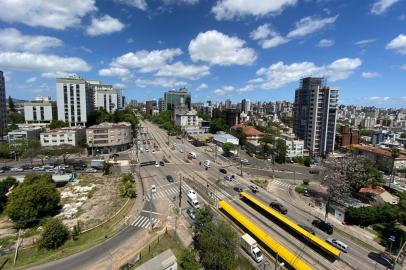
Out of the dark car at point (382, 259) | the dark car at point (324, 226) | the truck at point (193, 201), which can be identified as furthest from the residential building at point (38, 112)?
the dark car at point (382, 259)

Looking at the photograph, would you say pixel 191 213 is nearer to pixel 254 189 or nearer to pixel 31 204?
pixel 254 189

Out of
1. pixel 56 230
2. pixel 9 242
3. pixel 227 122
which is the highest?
pixel 227 122

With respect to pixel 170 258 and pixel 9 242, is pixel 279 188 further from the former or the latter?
pixel 9 242

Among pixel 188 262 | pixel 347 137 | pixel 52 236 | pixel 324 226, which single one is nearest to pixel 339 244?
pixel 324 226

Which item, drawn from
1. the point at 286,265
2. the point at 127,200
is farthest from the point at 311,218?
the point at 127,200

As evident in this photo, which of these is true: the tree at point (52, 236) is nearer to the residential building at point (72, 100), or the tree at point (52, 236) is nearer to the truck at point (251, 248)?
the truck at point (251, 248)

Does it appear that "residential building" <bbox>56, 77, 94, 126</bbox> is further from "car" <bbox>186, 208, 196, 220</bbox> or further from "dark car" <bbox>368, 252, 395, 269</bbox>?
"dark car" <bbox>368, 252, 395, 269</bbox>
